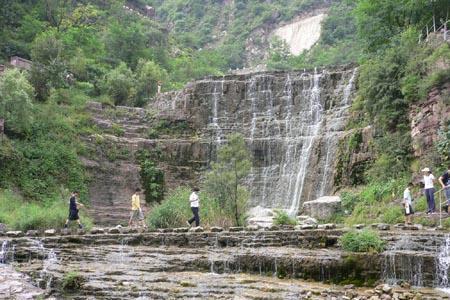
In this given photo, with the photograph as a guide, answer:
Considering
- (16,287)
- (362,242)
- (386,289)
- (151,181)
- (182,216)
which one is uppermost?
(151,181)

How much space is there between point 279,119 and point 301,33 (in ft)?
170

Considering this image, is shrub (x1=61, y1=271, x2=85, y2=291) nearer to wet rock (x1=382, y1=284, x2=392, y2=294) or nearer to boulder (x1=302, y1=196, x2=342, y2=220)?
wet rock (x1=382, y1=284, x2=392, y2=294)

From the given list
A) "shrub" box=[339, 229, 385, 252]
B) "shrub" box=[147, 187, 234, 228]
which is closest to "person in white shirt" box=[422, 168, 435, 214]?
"shrub" box=[339, 229, 385, 252]

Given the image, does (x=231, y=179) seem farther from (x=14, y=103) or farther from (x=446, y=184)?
(x=14, y=103)

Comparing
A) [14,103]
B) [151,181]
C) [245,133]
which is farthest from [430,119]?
[14,103]

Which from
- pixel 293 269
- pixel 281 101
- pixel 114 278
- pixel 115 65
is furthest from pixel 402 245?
pixel 115 65

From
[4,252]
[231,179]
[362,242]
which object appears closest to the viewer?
[362,242]

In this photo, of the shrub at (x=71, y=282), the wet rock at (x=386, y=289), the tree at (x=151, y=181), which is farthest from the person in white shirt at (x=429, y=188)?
the tree at (x=151, y=181)

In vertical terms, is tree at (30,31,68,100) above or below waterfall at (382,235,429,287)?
above

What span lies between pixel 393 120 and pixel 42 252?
1494cm

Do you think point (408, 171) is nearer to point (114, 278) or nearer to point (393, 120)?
point (393, 120)

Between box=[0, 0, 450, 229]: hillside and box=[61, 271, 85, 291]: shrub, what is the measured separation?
304 inches

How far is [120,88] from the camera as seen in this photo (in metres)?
37.6

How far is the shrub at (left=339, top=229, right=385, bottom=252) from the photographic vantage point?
13055mm
